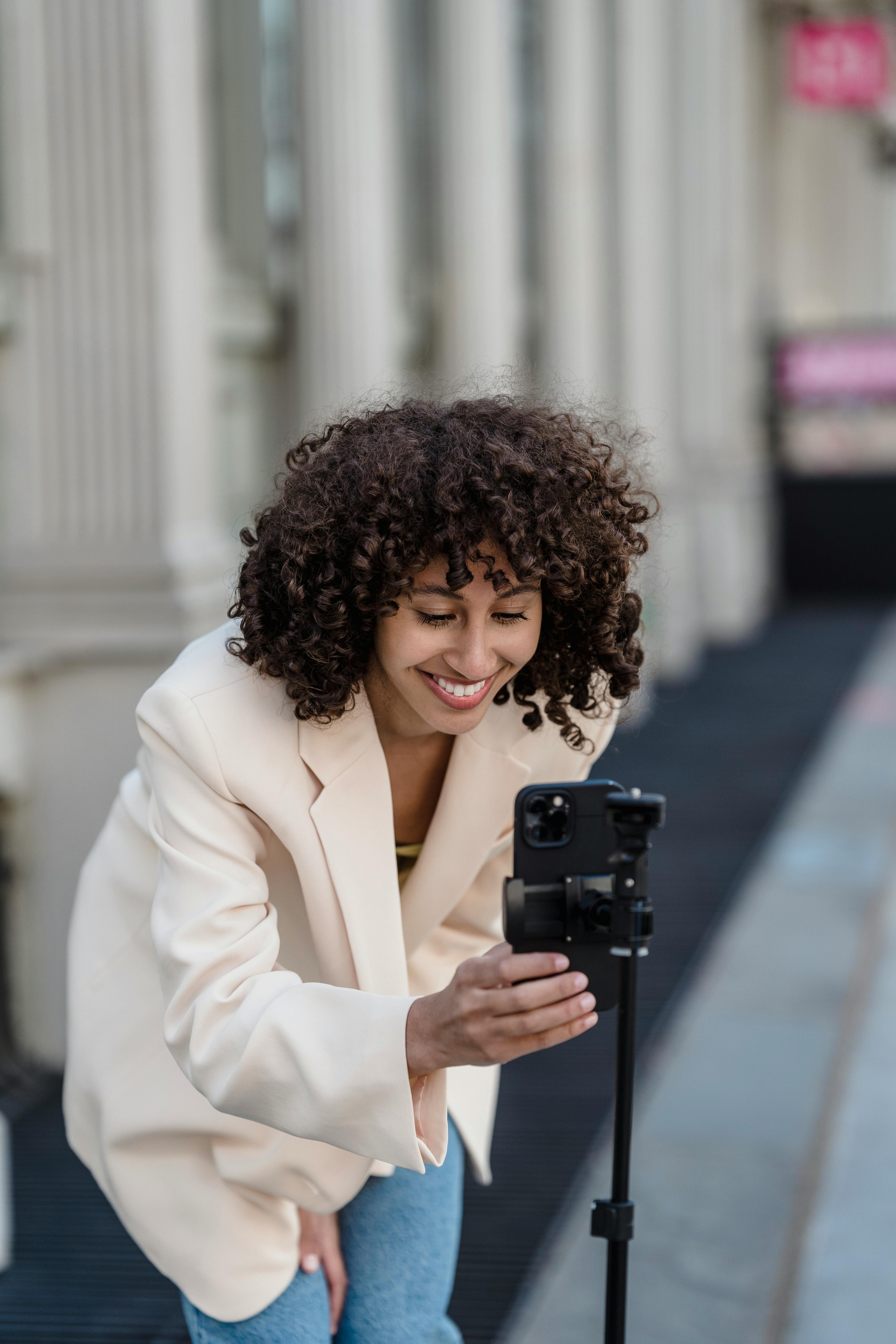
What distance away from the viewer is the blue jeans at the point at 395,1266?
84.3 inches

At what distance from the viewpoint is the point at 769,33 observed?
1873cm

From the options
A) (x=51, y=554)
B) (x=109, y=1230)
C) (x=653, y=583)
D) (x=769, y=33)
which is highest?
(x=769, y=33)

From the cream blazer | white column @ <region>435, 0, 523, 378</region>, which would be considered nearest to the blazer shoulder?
the cream blazer

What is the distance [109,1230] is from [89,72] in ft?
10.8

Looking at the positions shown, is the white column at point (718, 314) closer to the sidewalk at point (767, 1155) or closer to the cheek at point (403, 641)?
the sidewalk at point (767, 1155)

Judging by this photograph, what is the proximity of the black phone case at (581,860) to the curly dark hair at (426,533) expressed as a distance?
249 millimetres

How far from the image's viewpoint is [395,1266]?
84.9 inches

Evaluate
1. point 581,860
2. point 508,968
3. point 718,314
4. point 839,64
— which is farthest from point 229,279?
point 839,64

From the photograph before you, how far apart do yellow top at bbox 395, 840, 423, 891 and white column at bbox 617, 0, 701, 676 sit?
8.65 meters

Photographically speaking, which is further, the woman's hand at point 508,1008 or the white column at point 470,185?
the white column at point 470,185

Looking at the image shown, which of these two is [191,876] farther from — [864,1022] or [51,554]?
[864,1022]

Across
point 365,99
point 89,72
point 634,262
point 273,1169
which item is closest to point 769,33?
point 634,262

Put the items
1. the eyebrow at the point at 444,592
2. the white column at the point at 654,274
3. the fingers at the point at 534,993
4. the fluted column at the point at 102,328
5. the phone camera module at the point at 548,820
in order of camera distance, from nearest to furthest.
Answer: the fingers at the point at 534,993, the phone camera module at the point at 548,820, the eyebrow at the point at 444,592, the fluted column at the point at 102,328, the white column at the point at 654,274

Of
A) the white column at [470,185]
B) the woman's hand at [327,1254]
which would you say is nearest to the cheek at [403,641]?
the woman's hand at [327,1254]
